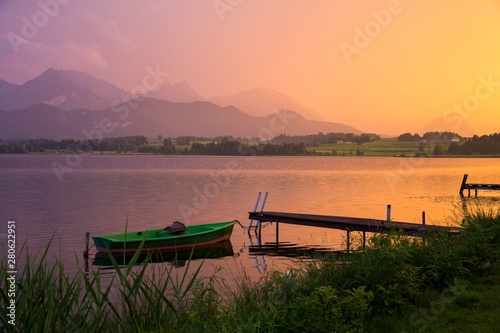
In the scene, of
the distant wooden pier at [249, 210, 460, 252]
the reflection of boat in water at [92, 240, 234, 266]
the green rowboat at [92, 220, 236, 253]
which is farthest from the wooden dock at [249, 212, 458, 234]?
the reflection of boat in water at [92, 240, 234, 266]

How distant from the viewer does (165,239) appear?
2595cm

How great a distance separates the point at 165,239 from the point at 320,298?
1801cm

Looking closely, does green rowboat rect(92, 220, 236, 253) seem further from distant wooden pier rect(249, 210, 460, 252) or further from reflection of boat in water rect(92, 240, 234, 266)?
distant wooden pier rect(249, 210, 460, 252)

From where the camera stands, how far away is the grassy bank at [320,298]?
20.0 feet

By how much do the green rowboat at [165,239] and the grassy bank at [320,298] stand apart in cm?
1060

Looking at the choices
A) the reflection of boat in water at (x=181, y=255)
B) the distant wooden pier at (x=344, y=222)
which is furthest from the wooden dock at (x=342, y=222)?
the reflection of boat in water at (x=181, y=255)

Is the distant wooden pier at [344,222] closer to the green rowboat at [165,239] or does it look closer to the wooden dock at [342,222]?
the wooden dock at [342,222]

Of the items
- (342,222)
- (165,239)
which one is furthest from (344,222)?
(165,239)

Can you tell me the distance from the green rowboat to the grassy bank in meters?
10.6

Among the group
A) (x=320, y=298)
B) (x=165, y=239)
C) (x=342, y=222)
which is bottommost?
(x=165, y=239)

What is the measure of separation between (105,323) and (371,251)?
21.8 feet

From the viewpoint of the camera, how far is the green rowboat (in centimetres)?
2491

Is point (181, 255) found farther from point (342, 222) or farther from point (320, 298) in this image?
point (320, 298)

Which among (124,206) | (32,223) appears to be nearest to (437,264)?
(32,223)
